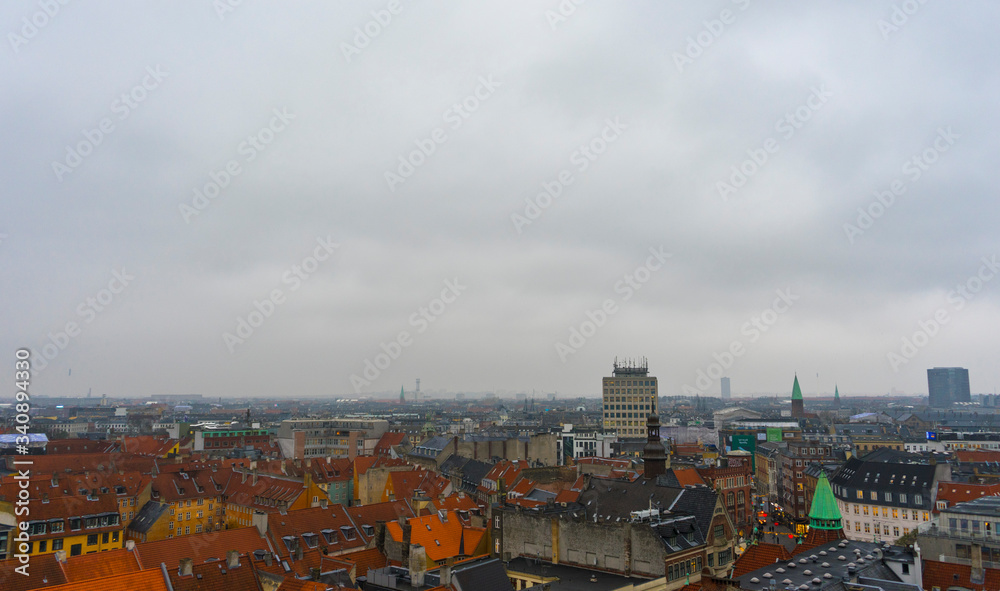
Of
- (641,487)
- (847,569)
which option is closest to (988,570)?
(847,569)

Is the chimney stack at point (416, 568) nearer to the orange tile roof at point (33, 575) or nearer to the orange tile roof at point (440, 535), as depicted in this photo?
the orange tile roof at point (440, 535)

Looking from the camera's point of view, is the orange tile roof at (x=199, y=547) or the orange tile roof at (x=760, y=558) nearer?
the orange tile roof at (x=760, y=558)

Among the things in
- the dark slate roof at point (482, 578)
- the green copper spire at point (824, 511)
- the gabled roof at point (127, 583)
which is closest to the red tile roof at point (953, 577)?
the green copper spire at point (824, 511)

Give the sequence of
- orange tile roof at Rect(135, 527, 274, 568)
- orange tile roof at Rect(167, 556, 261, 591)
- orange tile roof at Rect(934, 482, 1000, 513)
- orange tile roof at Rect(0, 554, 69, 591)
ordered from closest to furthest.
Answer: orange tile roof at Rect(0, 554, 69, 591) < orange tile roof at Rect(167, 556, 261, 591) < orange tile roof at Rect(135, 527, 274, 568) < orange tile roof at Rect(934, 482, 1000, 513)

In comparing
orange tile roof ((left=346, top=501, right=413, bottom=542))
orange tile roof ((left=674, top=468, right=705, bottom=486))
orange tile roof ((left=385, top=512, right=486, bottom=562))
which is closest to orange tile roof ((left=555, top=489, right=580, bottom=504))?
orange tile roof ((left=674, top=468, right=705, bottom=486))

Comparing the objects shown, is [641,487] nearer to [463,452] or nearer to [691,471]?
[691,471]

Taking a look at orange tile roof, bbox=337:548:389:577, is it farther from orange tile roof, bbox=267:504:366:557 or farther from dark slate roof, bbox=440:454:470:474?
dark slate roof, bbox=440:454:470:474
